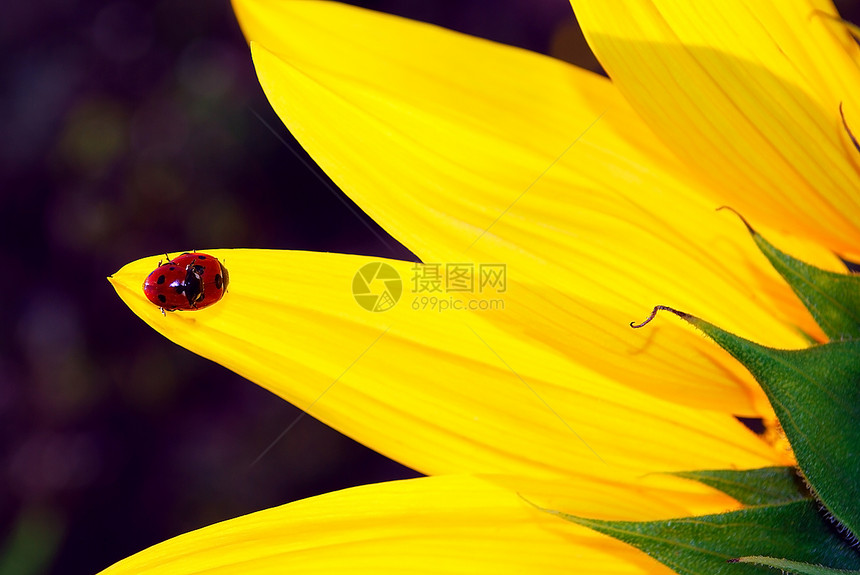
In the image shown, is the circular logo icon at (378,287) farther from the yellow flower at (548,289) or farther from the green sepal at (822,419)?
the green sepal at (822,419)

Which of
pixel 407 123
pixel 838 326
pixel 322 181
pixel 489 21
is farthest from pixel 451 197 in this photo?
pixel 489 21

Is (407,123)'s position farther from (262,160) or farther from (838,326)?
(262,160)

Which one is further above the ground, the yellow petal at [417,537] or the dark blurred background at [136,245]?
the yellow petal at [417,537]

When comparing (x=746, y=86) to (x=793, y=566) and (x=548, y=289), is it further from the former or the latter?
(x=793, y=566)

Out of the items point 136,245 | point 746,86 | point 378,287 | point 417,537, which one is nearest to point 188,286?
point 378,287

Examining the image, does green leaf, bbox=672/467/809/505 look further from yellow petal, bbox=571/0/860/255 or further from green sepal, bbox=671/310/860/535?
yellow petal, bbox=571/0/860/255

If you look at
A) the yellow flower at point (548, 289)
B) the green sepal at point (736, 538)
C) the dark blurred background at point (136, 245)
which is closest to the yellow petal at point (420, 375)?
the yellow flower at point (548, 289)
